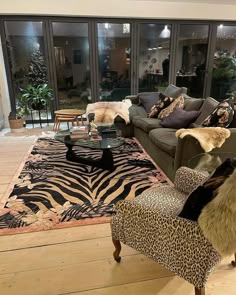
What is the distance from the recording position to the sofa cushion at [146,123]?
11.6ft

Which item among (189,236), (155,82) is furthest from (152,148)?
(155,82)

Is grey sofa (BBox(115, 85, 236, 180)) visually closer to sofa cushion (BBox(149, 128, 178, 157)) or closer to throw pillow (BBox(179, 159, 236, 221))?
sofa cushion (BBox(149, 128, 178, 157))

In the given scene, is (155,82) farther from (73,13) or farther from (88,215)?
(88,215)

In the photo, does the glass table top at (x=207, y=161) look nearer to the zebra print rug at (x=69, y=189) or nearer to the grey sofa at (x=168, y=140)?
the grey sofa at (x=168, y=140)

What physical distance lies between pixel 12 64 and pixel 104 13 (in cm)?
236

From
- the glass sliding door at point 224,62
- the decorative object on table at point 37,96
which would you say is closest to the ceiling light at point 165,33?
the glass sliding door at point 224,62

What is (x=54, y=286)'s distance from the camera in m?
1.51

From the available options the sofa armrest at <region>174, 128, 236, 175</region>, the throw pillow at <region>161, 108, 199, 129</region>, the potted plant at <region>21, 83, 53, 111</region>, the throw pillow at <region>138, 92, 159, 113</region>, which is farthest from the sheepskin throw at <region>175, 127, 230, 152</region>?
the potted plant at <region>21, 83, 53, 111</region>

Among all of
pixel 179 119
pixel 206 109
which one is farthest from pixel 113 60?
pixel 206 109

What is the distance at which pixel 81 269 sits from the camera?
1637 millimetres

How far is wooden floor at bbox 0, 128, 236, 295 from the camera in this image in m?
1.49

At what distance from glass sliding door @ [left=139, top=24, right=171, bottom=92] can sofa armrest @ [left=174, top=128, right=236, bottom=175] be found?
3930mm

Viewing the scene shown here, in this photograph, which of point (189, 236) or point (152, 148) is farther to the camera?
point (152, 148)

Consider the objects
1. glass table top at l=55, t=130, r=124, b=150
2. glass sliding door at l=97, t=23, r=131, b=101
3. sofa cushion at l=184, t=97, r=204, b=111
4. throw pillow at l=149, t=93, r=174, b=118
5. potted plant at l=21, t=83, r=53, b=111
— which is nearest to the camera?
glass table top at l=55, t=130, r=124, b=150
